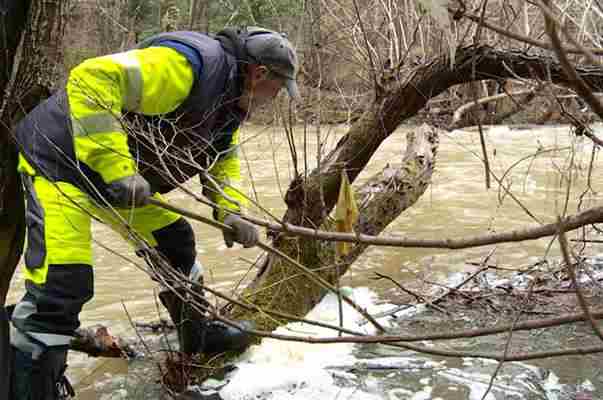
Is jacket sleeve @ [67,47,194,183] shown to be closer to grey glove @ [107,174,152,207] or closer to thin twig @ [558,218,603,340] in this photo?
grey glove @ [107,174,152,207]

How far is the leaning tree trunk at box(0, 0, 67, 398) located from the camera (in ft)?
9.39

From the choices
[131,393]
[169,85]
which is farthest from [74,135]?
[131,393]

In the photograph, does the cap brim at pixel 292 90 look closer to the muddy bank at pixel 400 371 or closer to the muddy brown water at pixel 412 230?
the muddy brown water at pixel 412 230

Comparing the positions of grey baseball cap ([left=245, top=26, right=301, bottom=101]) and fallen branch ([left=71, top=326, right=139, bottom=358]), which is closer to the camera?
grey baseball cap ([left=245, top=26, right=301, bottom=101])

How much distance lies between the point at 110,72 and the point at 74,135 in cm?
26

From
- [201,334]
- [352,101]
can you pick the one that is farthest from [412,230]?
[201,334]

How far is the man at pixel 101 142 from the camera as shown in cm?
236

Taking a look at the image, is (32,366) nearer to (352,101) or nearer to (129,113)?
(129,113)

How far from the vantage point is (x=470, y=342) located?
357cm

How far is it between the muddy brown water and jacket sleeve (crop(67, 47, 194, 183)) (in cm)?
42

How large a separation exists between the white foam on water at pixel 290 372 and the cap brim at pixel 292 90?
1.00 meters

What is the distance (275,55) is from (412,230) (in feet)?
14.4

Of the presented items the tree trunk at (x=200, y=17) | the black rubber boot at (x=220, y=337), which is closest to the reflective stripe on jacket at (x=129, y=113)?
the black rubber boot at (x=220, y=337)

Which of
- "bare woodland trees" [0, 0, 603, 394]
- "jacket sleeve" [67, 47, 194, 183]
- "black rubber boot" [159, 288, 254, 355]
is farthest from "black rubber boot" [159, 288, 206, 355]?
"jacket sleeve" [67, 47, 194, 183]
